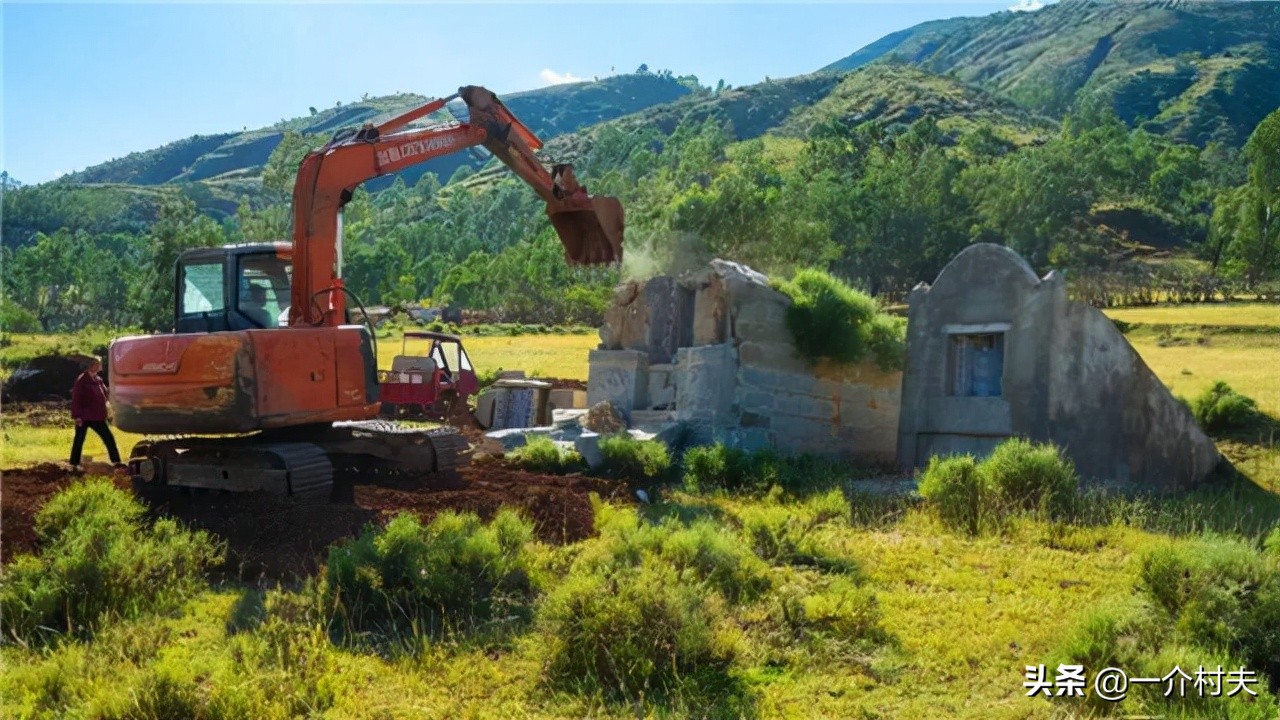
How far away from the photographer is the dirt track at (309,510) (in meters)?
9.41

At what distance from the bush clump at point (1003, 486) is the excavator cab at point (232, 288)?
7.63 m

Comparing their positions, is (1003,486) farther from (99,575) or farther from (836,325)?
(99,575)

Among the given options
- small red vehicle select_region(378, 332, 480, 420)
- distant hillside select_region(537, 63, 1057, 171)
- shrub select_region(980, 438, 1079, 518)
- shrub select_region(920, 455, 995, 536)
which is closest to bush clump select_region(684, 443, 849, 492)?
shrub select_region(920, 455, 995, 536)

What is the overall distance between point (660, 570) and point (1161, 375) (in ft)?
76.3

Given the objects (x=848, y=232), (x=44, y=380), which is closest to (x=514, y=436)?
(x=44, y=380)

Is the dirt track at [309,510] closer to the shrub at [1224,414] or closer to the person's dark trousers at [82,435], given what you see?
the person's dark trousers at [82,435]

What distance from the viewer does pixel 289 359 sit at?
1120cm

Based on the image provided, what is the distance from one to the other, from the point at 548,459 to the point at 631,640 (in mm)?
8674

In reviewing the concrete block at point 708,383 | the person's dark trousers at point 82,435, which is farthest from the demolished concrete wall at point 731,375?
the person's dark trousers at point 82,435

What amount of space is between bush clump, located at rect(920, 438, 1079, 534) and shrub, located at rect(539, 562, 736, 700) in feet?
17.6

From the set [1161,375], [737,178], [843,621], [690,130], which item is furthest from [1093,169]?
[690,130]

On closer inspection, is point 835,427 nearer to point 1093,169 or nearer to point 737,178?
point 737,178

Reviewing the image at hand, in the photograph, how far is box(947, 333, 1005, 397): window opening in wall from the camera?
1564 cm

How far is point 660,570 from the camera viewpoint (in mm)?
7258
